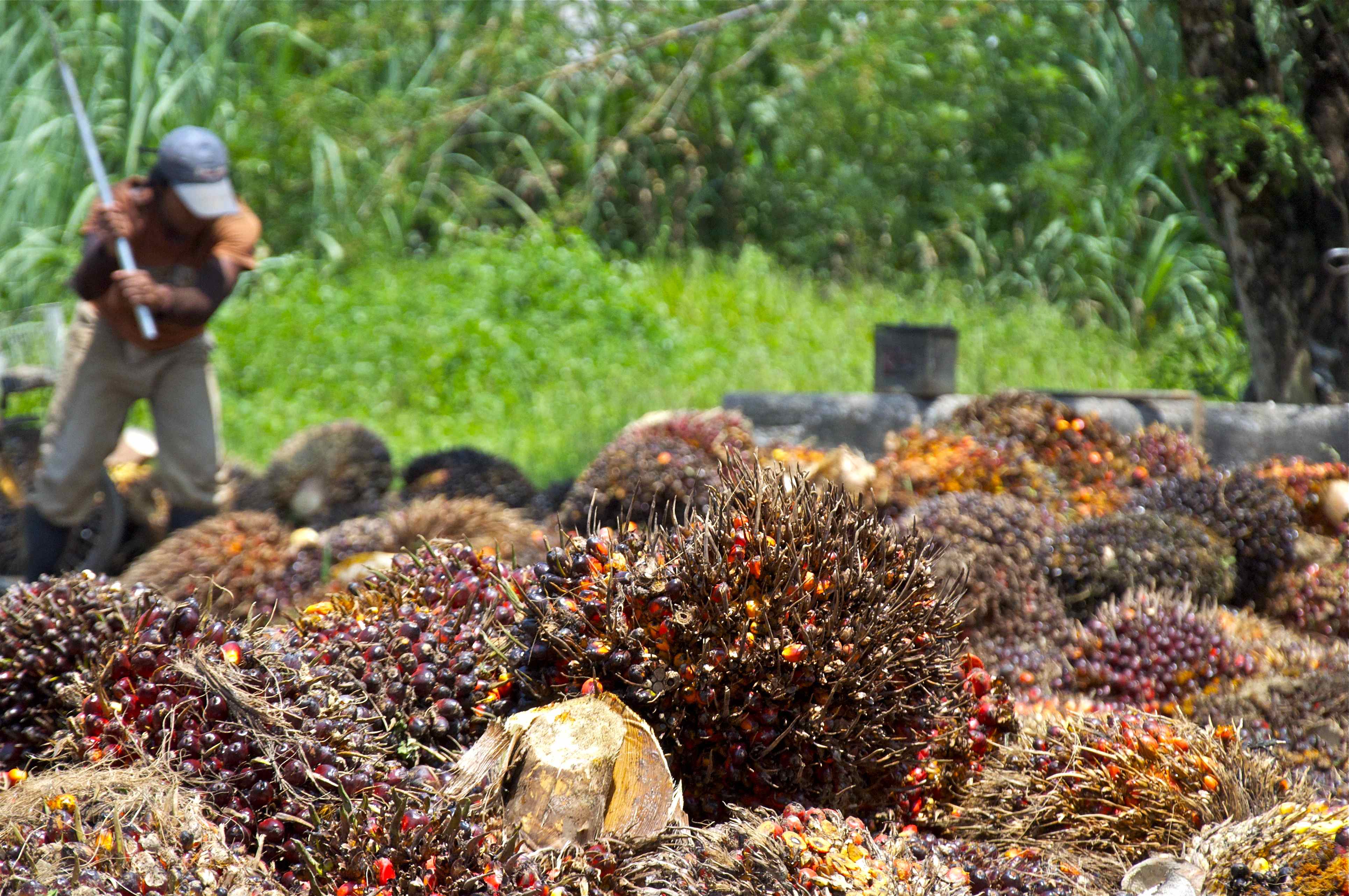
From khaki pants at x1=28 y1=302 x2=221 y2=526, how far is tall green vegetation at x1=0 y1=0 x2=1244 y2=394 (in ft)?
16.9

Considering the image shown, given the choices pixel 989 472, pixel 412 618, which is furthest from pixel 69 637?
pixel 989 472

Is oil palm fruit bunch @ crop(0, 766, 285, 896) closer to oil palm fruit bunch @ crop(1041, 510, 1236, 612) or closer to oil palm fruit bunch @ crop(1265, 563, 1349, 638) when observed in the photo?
oil palm fruit bunch @ crop(1041, 510, 1236, 612)

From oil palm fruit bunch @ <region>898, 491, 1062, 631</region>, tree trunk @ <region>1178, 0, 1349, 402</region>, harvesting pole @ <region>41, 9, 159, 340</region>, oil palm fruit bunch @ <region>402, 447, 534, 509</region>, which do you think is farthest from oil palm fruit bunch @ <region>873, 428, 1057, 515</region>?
harvesting pole @ <region>41, 9, 159, 340</region>

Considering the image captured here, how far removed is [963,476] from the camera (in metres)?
4.11

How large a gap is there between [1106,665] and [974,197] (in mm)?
8081

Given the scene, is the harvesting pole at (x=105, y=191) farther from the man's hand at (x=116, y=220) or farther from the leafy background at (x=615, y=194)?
the leafy background at (x=615, y=194)

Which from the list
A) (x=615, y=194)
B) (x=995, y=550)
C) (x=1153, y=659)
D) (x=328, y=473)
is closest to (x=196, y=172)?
(x=328, y=473)

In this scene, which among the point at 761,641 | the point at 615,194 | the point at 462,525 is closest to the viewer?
the point at 761,641

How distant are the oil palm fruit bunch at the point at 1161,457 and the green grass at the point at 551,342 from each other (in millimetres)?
3022

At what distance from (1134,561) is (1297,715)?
87 cm

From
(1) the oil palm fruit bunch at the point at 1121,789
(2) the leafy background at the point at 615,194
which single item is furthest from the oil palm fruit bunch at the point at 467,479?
(1) the oil palm fruit bunch at the point at 1121,789

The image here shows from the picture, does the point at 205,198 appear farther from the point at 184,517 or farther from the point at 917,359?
the point at 917,359

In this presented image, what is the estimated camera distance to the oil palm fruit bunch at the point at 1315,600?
342cm

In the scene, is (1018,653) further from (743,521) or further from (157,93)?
(157,93)
